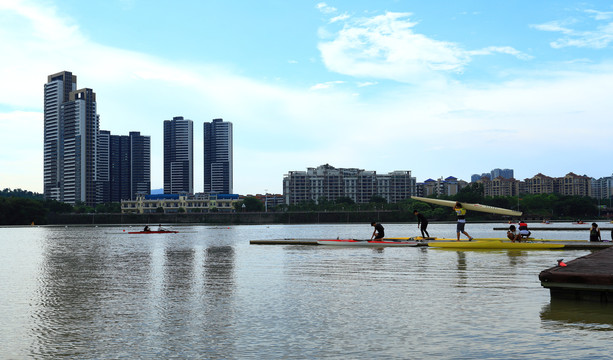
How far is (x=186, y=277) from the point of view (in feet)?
73.0

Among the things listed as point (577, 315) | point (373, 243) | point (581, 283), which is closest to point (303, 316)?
point (577, 315)

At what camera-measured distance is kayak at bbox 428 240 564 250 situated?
32219 mm

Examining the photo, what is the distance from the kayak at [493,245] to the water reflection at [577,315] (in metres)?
18.6

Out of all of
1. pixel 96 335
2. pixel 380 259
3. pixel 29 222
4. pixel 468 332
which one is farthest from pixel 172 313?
pixel 29 222

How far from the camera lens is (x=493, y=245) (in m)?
33.0

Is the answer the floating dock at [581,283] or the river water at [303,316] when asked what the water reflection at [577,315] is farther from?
the floating dock at [581,283]

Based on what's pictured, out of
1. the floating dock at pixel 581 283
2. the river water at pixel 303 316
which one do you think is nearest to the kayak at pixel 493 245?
the river water at pixel 303 316

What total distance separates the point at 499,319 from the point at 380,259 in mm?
16097

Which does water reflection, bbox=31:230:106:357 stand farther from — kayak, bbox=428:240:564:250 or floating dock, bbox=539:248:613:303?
kayak, bbox=428:240:564:250

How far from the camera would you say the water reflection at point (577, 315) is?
11.6 meters

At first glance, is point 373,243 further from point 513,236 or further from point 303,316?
point 303,316

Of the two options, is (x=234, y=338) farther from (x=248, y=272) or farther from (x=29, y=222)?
(x=29, y=222)

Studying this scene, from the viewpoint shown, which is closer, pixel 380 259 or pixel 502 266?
pixel 502 266

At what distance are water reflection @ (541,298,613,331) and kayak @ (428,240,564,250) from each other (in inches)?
733
